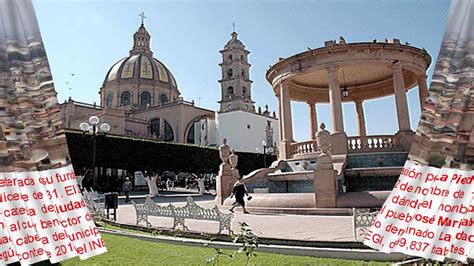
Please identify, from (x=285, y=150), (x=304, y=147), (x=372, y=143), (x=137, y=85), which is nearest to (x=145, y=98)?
(x=137, y=85)

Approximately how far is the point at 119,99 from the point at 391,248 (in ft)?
244

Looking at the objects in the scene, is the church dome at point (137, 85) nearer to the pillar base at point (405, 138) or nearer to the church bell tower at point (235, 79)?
the church bell tower at point (235, 79)

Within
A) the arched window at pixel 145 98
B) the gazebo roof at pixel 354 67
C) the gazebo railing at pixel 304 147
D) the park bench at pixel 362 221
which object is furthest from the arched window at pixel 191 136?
the park bench at pixel 362 221

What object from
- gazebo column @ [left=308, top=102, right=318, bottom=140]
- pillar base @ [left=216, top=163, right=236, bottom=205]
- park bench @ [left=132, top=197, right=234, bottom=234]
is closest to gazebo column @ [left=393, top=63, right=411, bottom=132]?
gazebo column @ [left=308, top=102, right=318, bottom=140]

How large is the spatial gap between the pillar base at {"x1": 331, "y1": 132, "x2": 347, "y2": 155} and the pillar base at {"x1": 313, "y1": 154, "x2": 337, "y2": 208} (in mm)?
3437

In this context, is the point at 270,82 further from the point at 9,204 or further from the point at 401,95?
the point at 9,204

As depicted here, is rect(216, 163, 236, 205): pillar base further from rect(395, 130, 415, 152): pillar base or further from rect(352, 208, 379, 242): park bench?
rect(352, 208, 379, 242): park bench

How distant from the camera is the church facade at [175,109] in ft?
209

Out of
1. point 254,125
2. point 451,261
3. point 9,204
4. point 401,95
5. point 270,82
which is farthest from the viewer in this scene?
point 254,125

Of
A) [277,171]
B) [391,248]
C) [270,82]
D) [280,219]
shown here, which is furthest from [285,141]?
[391,248]

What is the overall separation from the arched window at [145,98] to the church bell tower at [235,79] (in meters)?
15.1

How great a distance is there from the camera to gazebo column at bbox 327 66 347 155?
14609mm

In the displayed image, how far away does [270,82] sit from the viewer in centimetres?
1872

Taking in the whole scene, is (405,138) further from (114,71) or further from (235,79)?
(114,71)
